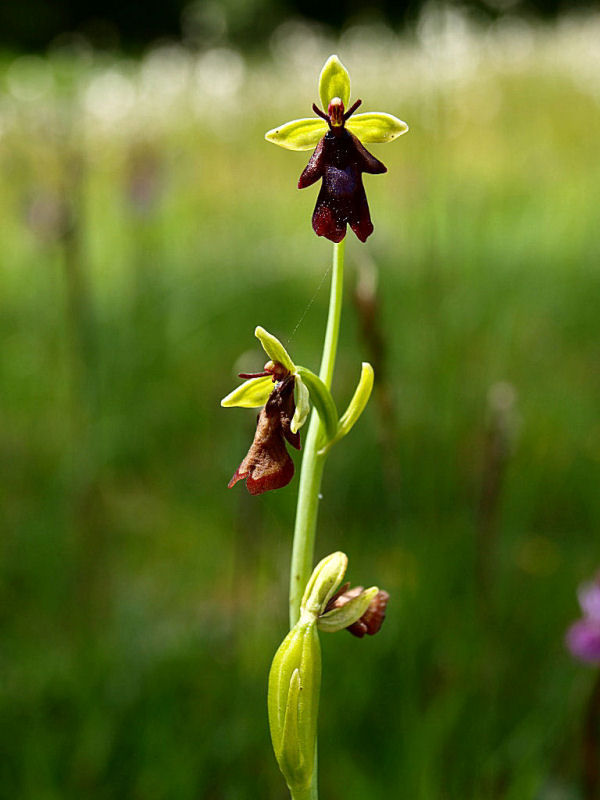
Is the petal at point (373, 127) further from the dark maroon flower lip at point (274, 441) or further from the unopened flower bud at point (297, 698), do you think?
the unopened flower bud at point (297, 698)

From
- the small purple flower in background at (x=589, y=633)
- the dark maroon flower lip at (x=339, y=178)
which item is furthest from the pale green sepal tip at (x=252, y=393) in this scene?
the small purple flower in background at (x=589, y=633)

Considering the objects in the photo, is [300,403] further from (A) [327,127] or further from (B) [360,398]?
(A) [327,127]

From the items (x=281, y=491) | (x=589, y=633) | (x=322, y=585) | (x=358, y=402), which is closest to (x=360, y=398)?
(x=358, y=402)

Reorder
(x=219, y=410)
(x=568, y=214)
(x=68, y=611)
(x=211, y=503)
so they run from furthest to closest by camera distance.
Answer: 1. (x=568, y=214)
2. (x=219, y=410)
3. (x=211, y=503)
4. (x=68, y=611)

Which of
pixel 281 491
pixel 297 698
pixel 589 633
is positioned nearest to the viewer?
pixel 297 698

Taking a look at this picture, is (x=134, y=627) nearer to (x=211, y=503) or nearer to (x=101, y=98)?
(x=211, y=503)

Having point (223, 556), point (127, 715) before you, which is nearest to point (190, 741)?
point (127, 715)
